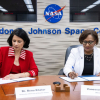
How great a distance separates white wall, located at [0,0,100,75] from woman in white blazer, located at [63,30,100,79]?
4.27 feet

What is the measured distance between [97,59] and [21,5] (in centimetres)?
246

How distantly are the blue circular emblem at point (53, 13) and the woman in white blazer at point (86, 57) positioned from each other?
1484 millimetres

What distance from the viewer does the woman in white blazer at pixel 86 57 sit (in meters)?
2.27

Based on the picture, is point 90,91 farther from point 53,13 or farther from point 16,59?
point 53,13

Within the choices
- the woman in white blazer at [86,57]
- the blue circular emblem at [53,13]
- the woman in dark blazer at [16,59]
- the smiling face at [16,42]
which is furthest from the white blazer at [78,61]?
the blue circular emblem at [53,13]

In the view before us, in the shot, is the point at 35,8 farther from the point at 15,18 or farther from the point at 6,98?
the point at 6,98

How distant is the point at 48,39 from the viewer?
3.68 metres

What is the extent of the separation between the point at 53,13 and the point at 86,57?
5.84 feet

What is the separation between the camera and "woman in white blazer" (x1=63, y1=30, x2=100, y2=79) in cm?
227

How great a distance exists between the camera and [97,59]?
7.72ft

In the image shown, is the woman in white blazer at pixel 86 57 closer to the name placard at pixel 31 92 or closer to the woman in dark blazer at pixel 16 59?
the woman in dark blazer at pixel 16 59

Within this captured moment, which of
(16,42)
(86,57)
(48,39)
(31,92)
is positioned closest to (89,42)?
(86,57)

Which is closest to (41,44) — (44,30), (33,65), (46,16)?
(44,30)

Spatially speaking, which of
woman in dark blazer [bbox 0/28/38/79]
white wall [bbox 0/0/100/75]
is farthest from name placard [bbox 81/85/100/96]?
white wall [bbox 0/0/100/75]
